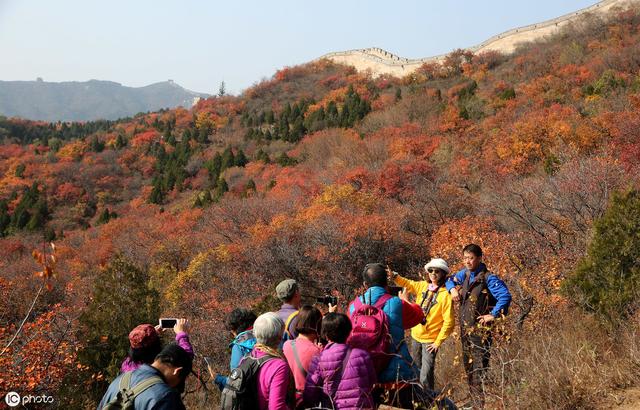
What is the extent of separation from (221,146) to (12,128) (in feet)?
116

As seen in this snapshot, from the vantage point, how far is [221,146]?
48.1 metres

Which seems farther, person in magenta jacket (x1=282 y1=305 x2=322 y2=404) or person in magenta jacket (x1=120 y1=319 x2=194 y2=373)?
person in magenta jacket (x1=282 y1=305 x2=322 y2=404)

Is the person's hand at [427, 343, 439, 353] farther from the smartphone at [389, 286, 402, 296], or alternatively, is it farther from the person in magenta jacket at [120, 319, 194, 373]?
the person in magenta jacket at [120, 319, 194, 373]

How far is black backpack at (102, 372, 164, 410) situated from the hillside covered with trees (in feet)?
2.99

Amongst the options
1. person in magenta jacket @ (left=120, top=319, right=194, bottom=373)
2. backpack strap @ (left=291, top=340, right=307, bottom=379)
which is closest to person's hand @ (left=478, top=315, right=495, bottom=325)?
backpack strap @ (left=291, top=340, right=307, bottom=379)

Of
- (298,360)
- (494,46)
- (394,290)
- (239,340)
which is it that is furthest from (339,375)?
(494,46)

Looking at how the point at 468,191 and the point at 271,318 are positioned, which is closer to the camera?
the point at 271,318

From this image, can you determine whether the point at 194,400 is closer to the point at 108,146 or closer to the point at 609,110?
the point at 609,110

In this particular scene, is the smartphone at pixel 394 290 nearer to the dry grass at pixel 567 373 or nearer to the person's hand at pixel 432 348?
the person's hand at pixel 432 348

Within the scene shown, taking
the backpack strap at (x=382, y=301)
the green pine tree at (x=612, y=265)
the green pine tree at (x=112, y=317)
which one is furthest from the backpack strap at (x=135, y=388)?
the green pine tree at (x=112, y=317)

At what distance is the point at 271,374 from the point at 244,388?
166mm

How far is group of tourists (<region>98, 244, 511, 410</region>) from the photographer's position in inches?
102

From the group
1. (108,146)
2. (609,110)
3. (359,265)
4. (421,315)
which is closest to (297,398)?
(421,315)

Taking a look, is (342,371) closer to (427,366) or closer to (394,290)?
(394,290)
